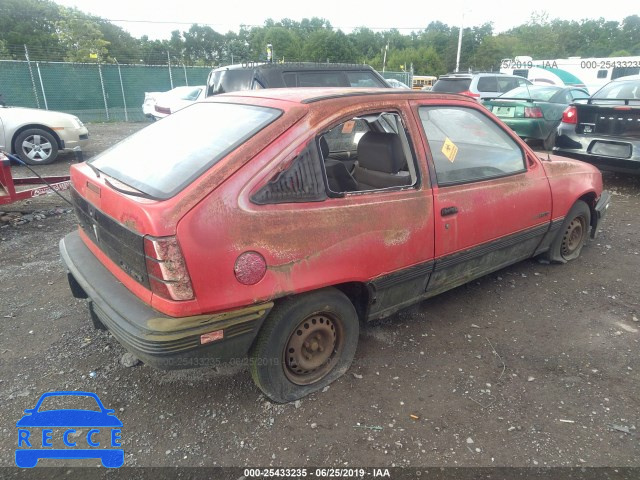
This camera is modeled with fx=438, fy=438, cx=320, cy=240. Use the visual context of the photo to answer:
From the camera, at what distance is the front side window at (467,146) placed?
9.39 ft

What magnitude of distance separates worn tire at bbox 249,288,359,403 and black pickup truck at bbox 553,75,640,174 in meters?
5.38

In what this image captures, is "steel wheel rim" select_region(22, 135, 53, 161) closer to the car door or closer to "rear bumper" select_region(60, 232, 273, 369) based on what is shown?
"rear bumper" select_region(60, 232, 273, 369)

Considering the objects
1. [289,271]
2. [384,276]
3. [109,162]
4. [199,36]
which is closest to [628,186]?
[384,276]

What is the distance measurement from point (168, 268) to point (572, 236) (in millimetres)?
3883

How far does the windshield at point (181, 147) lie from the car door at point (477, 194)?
1.14 metres

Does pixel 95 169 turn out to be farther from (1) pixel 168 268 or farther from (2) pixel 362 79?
(2) pixel 362 79

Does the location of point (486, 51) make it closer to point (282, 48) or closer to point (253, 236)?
point (282, 48)

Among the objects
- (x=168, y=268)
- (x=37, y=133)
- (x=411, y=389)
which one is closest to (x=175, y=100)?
(x=37, y=133)

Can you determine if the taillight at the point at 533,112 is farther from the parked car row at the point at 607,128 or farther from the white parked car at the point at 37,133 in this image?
the white parked car at the point at 37,133

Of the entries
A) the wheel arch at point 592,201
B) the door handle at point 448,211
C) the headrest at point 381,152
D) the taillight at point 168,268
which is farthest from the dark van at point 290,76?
the taillight at point 168,268

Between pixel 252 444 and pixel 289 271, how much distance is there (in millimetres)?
895

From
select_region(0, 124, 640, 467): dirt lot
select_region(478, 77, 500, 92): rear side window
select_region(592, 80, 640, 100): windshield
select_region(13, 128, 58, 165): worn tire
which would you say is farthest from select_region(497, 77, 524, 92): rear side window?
select_region(13, 128, 58, 165): worn tire

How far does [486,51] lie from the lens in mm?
50281

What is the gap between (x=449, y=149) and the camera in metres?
2.97
